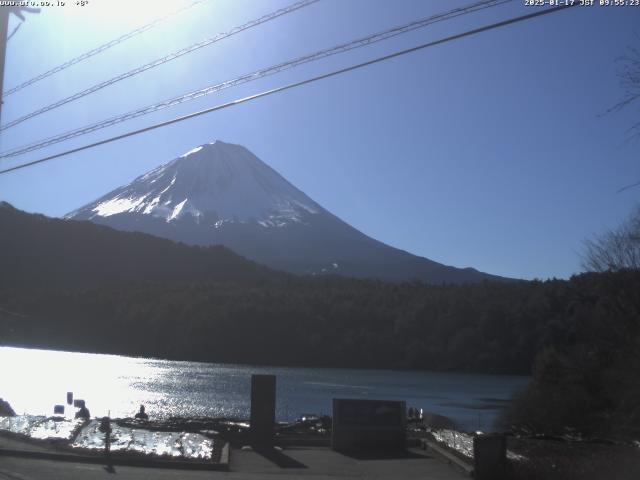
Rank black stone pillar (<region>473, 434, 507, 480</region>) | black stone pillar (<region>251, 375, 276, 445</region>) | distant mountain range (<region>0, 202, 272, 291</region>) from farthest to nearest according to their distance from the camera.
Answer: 1. distant mountain range (<region>0, 202, 272, 291</region>)
2. black stone pillar (<region>251, 375, 276, 445</region>)
3. black stone pillar (<region>473, 434, 507, 480</region>)

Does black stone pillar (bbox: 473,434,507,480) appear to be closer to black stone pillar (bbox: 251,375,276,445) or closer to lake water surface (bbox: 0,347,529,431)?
black stone pillar (bbox: 251,375,276,445)

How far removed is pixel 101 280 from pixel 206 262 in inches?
770

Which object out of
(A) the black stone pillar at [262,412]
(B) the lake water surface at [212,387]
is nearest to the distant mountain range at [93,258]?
(B) the lake water surface at [212,387]

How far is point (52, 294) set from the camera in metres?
92.3

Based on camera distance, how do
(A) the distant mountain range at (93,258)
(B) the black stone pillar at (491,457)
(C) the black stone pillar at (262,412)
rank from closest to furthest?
(B) the black stone pillar at (491,457)
(C) the black stone pillar at (262,412)
(A) the distant mountain range at (93,258)

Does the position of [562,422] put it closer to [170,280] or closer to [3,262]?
[3,262]

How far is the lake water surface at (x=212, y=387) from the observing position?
44.0m

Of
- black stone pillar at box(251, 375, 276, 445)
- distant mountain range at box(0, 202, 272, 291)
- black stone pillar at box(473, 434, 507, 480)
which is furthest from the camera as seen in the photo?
distant mountain range at box(0, 202, 272, 291)

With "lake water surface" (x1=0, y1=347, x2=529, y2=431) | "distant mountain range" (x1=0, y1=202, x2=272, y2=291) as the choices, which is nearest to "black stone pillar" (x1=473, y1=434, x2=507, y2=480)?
"lake water surface" (x1=0, y1=347, x2=529, y2=431)

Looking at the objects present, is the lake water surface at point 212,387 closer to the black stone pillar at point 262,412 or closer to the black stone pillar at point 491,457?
the black stone pillar at point 262,412

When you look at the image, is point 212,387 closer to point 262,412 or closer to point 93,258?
point 262,412

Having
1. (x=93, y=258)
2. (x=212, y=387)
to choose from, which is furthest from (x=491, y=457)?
(x=93, y=258)

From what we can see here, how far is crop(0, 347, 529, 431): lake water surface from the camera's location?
1733 inches

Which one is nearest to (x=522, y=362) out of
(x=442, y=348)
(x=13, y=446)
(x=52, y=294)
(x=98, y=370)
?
(x=442, y=348)
